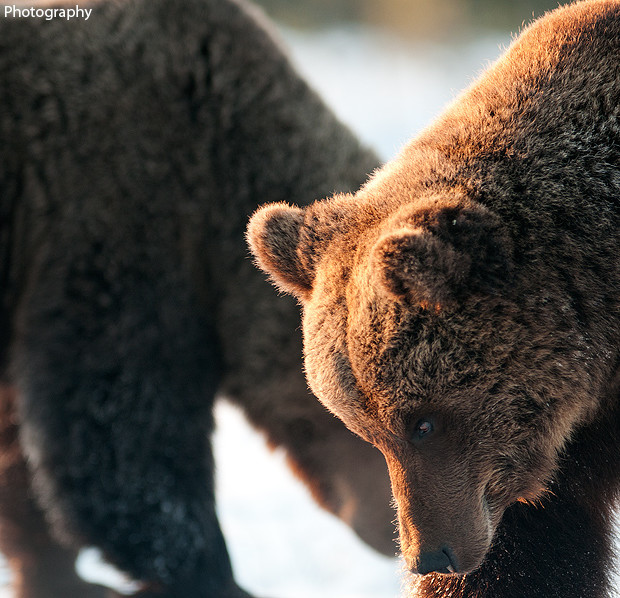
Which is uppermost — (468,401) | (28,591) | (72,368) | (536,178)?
(536,178)

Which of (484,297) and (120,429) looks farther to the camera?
(120,429)

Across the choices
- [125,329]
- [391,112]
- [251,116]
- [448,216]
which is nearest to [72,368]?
[125,329]

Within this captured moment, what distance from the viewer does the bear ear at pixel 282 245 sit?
275 cm

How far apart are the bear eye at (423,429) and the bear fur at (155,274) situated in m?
2.08

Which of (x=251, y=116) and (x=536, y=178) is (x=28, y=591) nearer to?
(x=251, y=116)

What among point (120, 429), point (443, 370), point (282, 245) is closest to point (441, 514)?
point (443, 370)

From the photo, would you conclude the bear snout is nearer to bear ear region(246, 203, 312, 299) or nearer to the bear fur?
bear ear region(246, 203, 312, 299)

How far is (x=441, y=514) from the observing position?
98.2 inches

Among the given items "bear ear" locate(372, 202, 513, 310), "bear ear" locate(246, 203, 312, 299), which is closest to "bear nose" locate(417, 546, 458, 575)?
"bear ear" locate(372, 202, 513, 310)

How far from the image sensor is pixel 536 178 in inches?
97.8

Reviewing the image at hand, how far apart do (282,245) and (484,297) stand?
0.71 meters

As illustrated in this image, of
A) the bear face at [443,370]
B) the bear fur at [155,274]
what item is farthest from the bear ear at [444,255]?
the bear fur at [155,274]

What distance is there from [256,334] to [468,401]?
2.31 m

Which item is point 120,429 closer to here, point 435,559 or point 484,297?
point 435,559
